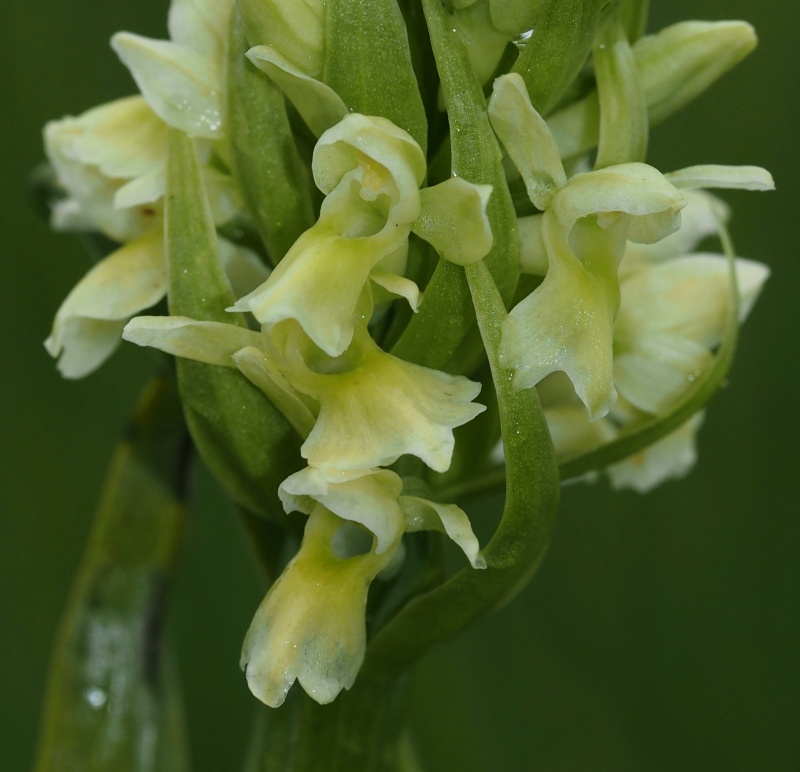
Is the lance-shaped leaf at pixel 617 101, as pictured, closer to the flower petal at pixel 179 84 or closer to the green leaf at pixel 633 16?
the green leaf at pixel 633 16

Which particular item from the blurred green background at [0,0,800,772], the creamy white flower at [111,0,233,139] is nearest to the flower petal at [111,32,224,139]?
the creamy white flower at [111,0,233,139]

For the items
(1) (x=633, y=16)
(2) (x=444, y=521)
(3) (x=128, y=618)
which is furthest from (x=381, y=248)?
(3) (x=128, y=618)

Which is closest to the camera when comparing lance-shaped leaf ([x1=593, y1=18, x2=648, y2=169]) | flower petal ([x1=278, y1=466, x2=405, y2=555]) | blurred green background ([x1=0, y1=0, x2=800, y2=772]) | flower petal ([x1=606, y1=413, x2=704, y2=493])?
flower petal ([x1=278, y1=466, x2=405, y2=555])

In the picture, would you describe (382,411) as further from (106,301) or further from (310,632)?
(106,301)

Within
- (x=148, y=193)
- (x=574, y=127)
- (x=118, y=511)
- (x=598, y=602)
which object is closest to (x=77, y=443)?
(x=118, y=511)

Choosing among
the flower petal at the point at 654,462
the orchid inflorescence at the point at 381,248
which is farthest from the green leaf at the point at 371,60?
the flower petal at the point at 654,462

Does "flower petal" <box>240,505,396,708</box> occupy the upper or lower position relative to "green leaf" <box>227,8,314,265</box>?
lower

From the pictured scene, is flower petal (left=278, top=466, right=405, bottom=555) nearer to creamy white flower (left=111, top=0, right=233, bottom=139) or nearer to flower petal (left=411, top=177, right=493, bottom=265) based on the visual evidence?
flower petal (left=411, top=177, right=493, bottom=265)
